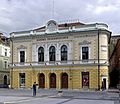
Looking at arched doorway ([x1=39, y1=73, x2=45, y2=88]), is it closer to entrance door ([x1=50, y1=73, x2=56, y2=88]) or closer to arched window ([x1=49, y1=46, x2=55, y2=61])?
entrance door ([x1=50, y1=73, x2=56, y2=88])

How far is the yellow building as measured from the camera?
167 ft

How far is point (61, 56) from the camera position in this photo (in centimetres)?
5434

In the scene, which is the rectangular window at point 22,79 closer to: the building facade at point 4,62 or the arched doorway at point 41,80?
the arched doorway at point 41,80

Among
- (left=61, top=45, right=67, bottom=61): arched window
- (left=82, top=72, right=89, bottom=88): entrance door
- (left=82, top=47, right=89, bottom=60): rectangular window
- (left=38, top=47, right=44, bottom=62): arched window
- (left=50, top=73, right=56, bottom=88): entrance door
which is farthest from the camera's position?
(left=38, top=47, right=44, bottom=62): arched window

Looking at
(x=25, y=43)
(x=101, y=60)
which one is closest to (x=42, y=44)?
(x=25, y=43)

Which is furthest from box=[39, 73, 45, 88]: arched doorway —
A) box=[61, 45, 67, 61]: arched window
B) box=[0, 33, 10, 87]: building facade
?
box=[0, 33, 10, 87]: building facade

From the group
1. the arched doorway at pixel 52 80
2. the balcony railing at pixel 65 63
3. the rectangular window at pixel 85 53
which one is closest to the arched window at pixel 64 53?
the balcony railing at pixel 65 63

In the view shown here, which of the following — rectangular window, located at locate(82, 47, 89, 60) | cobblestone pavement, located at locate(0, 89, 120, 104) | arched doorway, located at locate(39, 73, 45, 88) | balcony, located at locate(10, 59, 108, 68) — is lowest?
cobblestone pavement, located at locate(0, 89, 120, 104)

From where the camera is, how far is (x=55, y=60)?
179 ft

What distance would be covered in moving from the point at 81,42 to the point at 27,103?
1118 inches

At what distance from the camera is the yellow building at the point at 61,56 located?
50981 mm

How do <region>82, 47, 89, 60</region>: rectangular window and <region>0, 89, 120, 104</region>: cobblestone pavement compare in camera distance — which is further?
<region>82, 47, 89, 60</region>: rectangular window

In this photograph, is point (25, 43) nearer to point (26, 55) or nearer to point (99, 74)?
point (26, 55)

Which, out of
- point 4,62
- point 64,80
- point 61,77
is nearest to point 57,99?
point 64,80
